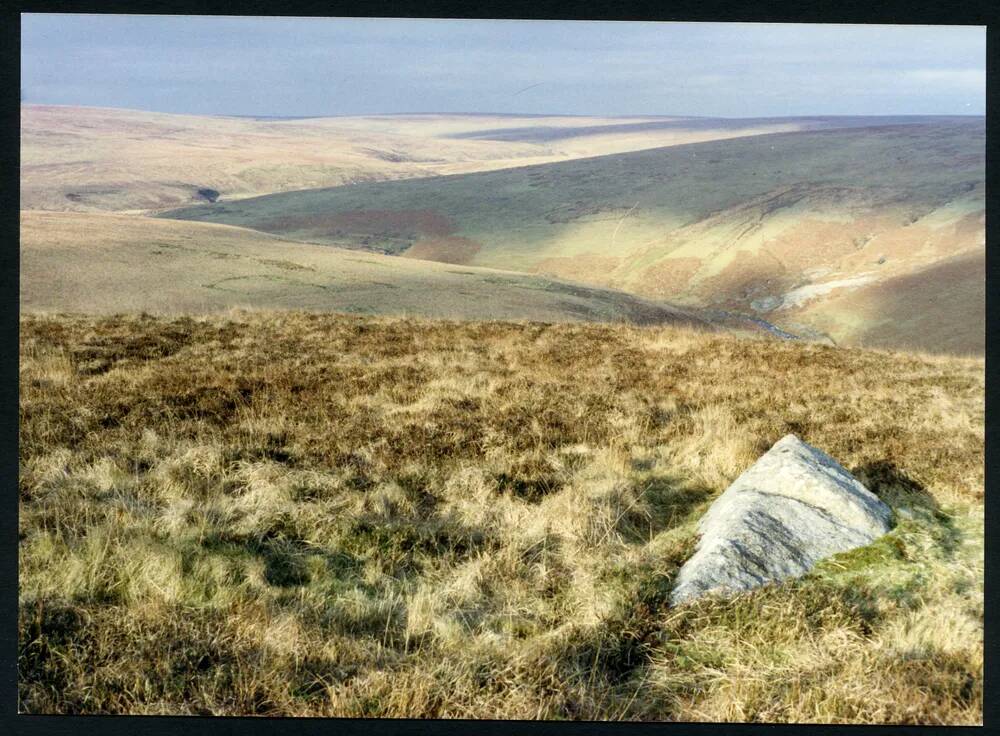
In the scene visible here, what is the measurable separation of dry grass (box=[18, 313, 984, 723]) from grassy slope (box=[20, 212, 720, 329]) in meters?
14.9

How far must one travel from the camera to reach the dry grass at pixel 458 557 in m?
4.02

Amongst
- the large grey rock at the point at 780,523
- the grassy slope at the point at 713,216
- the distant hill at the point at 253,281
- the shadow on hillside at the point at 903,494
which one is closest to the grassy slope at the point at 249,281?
the distant hill at the point at 253,281

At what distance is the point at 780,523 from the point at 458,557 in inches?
89.5

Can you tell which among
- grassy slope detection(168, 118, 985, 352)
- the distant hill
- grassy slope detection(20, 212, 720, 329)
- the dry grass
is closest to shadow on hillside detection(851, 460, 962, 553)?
the dry grass

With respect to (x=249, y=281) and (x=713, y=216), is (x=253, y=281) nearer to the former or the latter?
(x=249, y=281)

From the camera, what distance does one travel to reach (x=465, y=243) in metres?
81.5

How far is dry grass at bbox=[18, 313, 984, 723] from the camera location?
158 inches

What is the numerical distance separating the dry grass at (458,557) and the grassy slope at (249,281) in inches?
588

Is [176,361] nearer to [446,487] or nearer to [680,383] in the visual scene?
[446,487]

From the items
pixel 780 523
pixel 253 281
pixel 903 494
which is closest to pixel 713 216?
pixel 253 281

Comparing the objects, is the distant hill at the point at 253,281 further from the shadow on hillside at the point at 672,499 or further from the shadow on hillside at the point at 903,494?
the shadow on hillside at the point at 903,494

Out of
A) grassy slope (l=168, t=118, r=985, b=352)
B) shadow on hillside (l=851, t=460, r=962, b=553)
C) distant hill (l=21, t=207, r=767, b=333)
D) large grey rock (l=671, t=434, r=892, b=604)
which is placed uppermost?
grassy slope (l=168, t=118, r=985, b=352)

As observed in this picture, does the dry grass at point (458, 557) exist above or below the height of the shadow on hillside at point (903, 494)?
below

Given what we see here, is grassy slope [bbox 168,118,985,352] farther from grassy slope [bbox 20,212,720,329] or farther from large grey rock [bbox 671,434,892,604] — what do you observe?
large grey rock [bbox 671,434,892,604]
